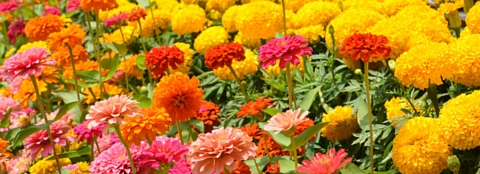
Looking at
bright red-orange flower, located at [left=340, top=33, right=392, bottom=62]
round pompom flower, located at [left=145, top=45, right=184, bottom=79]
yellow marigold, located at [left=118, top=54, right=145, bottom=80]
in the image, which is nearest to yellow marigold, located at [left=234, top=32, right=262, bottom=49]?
yellow marigold, located at [left=118, top=54, right=145, bottom=80]

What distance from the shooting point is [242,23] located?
268 cm

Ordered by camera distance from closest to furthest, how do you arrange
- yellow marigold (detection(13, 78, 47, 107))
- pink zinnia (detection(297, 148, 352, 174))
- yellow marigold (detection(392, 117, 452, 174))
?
pink zinnia (detection(297, 148, 352, 174))
yellow marigold (detection(392, 117, 452, 174))
yellow marigold (detection(13, 78, 47, 107))

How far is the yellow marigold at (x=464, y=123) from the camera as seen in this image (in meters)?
1.63

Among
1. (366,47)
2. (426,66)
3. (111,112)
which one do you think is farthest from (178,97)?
(426,66)

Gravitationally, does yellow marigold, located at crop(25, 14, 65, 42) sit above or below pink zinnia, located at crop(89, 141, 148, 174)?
above

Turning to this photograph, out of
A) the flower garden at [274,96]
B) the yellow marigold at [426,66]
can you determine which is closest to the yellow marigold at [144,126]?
the flower garden at [274,96]

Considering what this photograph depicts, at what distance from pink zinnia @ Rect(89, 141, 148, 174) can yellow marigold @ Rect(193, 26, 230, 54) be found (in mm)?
1154

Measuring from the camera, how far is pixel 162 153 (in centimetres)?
169

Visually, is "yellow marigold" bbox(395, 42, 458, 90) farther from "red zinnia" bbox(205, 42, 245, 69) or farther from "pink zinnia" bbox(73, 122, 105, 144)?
"pink zinnia" bbox(73, 122, 105, 144)

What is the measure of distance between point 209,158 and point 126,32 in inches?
79.4

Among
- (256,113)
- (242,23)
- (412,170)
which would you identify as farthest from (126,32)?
(412,170)

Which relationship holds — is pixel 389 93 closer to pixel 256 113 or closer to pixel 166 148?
pixel 256 113

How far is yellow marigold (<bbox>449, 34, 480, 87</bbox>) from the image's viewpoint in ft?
5.98

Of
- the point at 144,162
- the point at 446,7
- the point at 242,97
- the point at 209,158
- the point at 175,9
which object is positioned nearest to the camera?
the point at 209,158
